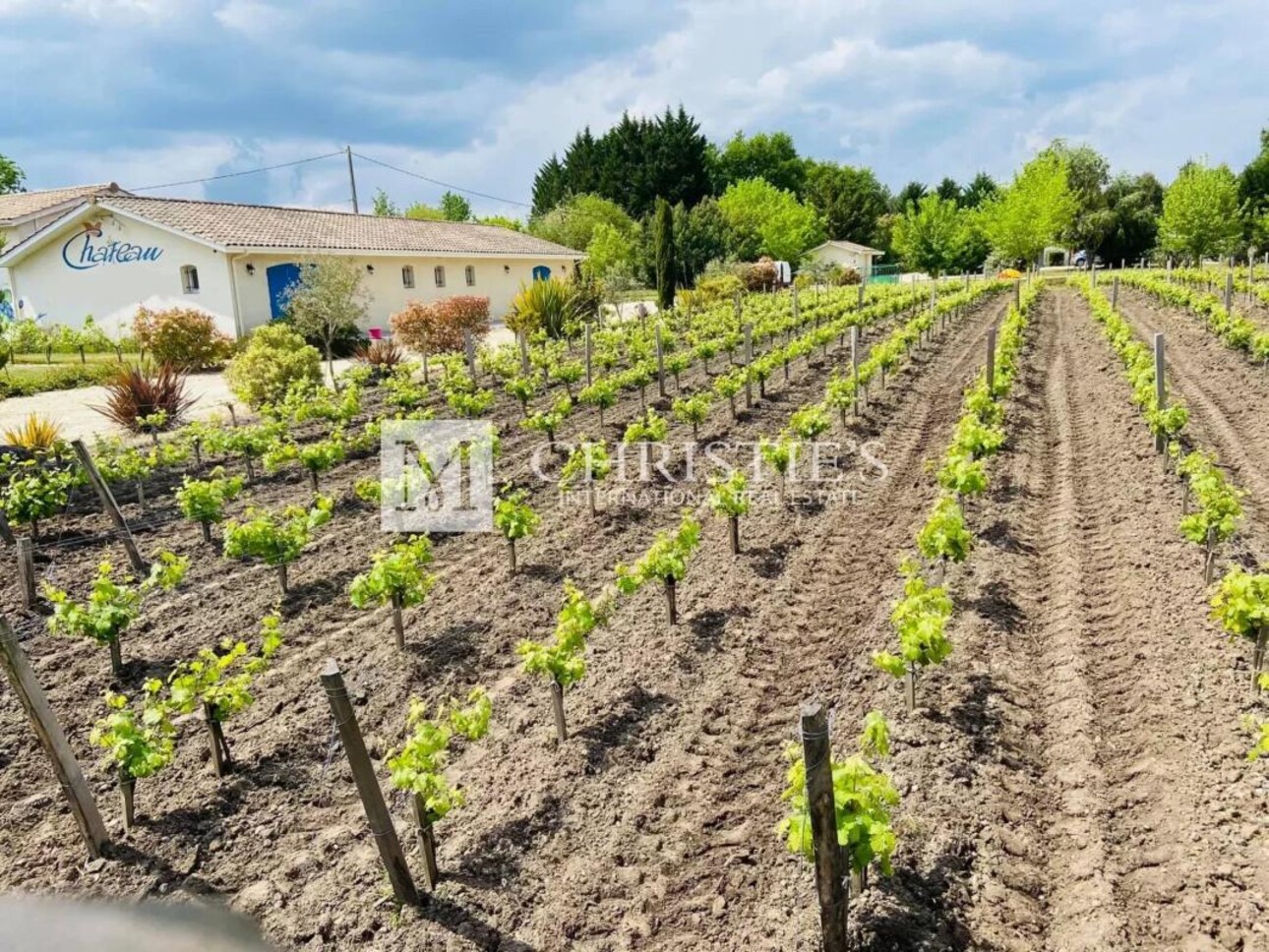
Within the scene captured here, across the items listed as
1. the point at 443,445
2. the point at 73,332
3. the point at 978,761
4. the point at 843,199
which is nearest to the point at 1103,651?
the point at 978,761

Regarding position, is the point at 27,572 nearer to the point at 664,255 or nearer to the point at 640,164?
the point at 664,255

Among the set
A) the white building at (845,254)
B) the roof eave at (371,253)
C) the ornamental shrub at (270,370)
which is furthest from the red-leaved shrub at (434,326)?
the white building at (845,254)

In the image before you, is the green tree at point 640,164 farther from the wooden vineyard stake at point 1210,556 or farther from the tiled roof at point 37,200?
the wooden vineyard stake at point 1210,556

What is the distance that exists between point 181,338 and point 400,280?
9.45 metres

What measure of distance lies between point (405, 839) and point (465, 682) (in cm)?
166

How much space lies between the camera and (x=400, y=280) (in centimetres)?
3023

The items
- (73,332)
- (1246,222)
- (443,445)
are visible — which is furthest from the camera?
(1246,222)

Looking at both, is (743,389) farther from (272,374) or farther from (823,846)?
(823,846)

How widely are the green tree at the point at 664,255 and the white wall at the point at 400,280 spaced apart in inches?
193

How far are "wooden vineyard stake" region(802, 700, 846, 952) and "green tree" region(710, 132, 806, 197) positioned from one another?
7863cm

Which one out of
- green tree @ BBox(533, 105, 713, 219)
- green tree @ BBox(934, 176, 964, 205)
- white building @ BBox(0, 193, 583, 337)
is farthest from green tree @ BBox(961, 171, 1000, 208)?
white building @ BBox(0, 193, 583, 337)

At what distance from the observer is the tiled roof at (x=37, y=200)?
38856mm

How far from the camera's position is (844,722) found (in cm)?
559

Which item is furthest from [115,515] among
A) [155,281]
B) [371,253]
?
[371,253]
